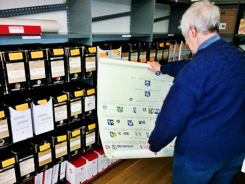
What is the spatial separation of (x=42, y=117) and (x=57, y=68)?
385 mm

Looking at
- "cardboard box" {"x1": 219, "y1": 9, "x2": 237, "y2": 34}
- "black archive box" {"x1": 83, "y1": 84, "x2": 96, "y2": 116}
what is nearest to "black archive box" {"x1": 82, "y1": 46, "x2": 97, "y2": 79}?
"black archive box" {"x1": 83, "y1": 84, "x2": 96, "y2": 116}

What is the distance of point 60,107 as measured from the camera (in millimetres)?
1559

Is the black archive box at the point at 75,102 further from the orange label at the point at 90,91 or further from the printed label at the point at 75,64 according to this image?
the printed label at the point at 75,64

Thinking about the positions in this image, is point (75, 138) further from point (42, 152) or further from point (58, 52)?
point (58, 52)

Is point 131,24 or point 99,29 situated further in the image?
point 131,24

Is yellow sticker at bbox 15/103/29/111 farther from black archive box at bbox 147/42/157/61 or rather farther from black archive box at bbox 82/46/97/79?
black archive box at bbox 147/42/157/61

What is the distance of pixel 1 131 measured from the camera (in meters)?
1.29

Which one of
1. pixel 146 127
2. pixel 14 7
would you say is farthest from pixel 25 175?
pixel 14 7

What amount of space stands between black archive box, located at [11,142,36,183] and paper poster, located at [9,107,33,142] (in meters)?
0.11

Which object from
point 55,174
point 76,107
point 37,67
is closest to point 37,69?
point 37,67

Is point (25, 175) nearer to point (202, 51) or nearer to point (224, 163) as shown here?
point (224, 163)

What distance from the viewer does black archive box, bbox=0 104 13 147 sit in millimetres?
1270

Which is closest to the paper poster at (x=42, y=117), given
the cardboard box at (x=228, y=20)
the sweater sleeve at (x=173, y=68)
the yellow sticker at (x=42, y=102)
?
the yellow sticker at (x=42, y=102)

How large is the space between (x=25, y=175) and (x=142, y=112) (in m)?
1.03
